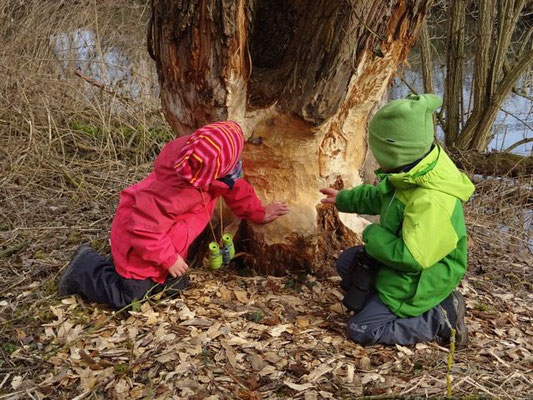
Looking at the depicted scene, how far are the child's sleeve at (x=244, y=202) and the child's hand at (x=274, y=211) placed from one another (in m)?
0.04

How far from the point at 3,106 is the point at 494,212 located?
15.9 feet

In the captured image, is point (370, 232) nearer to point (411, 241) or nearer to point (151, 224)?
point (411, 241)

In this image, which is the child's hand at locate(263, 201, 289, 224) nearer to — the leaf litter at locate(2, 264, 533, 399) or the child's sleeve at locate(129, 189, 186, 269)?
the leaf litter at locate(2, 264, 533, 399)

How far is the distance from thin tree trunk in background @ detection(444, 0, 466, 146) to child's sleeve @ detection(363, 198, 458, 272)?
4764 millimetres

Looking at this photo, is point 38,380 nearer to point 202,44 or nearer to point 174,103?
point 174,103

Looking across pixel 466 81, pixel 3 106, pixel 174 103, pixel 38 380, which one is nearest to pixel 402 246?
pixel 174 103

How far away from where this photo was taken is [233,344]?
264cm

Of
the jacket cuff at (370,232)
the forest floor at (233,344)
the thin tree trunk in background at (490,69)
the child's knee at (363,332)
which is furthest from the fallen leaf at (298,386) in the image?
the thin tree trunk in background at (490,69)

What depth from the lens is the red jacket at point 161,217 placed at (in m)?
2.81

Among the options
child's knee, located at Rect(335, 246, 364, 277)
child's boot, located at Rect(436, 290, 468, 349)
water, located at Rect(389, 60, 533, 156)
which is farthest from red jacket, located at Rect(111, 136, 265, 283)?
water, located at Rect(389, 60, 533, 156)

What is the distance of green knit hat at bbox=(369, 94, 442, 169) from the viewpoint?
253 cm

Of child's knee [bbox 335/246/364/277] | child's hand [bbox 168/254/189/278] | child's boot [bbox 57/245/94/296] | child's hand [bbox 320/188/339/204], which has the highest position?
child's hand [bbox 320/188/339/204]

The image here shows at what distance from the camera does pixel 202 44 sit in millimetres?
2771

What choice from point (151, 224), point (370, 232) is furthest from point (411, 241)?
point (151, 224)
